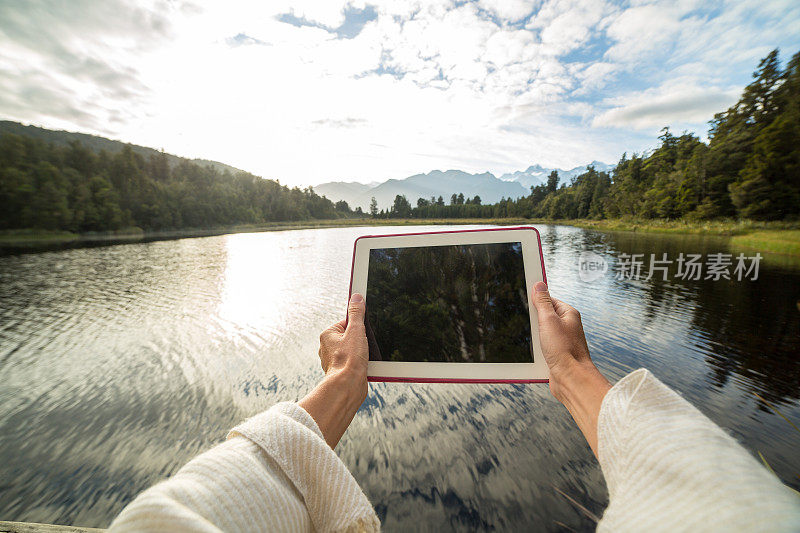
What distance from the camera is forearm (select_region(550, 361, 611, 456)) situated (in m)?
1.06

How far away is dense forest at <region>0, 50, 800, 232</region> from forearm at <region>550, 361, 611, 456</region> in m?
36.0

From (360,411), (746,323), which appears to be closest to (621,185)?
(746,323)

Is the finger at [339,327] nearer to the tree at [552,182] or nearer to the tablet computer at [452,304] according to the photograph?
the tablet computer at [452,304]

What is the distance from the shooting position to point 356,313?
1.57 metres

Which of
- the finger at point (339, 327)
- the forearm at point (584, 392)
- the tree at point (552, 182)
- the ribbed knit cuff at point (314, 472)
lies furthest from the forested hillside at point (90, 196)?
the tree at point (552, 182)

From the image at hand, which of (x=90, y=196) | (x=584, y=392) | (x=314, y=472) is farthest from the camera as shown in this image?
(x=90, y=196)

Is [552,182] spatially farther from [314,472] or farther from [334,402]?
[314,472]

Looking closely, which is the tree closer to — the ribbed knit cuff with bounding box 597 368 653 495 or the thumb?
the thumb

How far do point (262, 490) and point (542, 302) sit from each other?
1.30 m

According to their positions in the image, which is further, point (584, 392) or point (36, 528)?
point (36, 528)

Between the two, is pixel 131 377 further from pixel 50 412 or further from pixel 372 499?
pixel 372 499

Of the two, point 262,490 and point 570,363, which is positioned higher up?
point 262,490

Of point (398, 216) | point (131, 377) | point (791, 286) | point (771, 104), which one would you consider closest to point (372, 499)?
point (131, 377)

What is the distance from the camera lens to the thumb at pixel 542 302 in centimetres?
139
